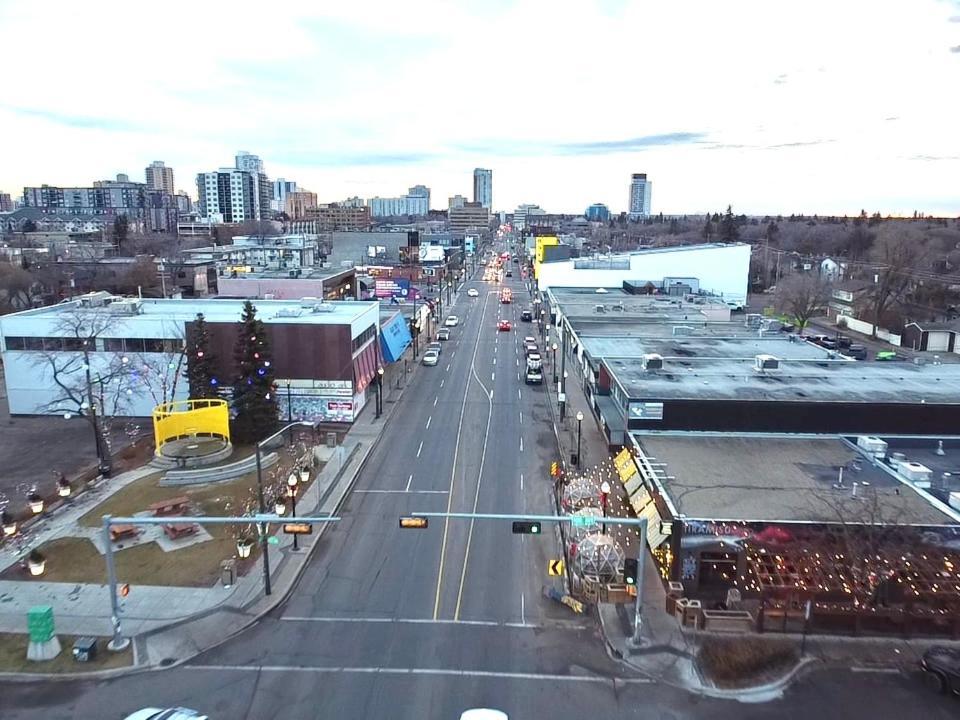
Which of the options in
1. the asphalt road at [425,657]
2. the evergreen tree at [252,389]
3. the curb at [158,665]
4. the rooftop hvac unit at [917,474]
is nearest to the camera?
the asphalt road at [425,657]

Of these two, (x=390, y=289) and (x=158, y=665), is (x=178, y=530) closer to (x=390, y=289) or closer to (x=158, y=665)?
(x=158, y=665)

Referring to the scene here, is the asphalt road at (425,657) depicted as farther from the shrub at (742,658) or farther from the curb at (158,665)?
the shrub at (742,658)

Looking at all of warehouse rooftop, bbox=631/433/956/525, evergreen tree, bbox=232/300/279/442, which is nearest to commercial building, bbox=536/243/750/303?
evergreen tree, bbox=232/300/279/442

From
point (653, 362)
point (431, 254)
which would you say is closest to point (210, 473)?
point (653, 362)

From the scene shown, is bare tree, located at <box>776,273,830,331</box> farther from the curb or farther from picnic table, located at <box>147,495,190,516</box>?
picnic table, located at <box>147,495,190,516</box>

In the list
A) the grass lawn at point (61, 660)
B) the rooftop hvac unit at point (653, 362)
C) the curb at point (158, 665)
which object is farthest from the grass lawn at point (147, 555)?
the rooftop hvac unit at point (653, 362)

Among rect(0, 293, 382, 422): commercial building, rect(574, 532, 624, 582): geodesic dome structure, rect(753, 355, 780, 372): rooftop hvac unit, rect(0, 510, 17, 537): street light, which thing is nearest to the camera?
rect(574, 532, 624, 582): geodesic dome structure
